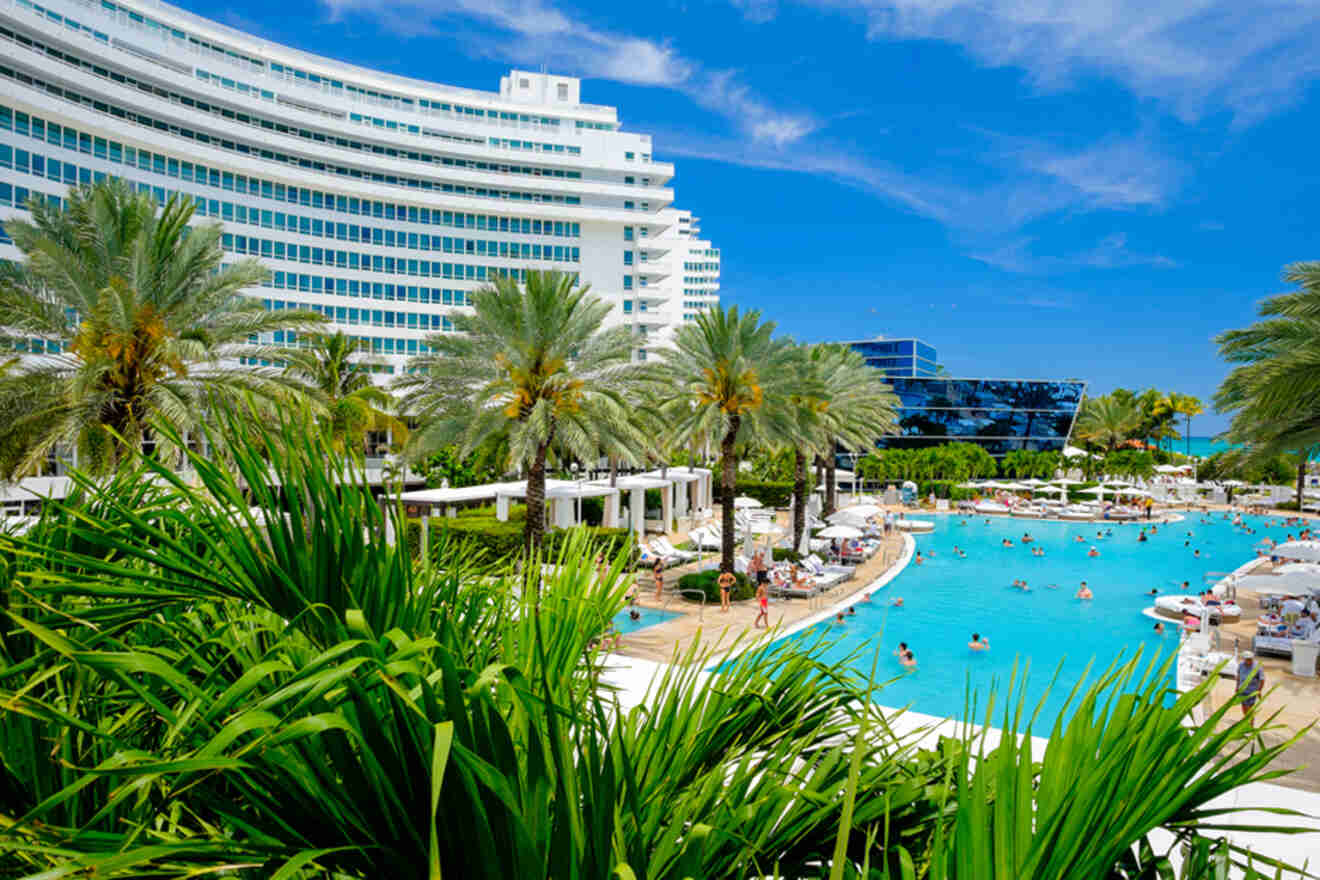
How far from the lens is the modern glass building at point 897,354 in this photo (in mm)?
109438

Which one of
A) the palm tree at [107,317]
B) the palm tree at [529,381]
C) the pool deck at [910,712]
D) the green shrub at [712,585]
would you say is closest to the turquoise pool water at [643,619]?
the pool deck at [910,712]

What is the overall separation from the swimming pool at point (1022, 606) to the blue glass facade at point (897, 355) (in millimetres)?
66543

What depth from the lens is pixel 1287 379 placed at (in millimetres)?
14422

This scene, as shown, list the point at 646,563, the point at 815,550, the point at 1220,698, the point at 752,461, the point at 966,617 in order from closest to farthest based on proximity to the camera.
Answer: the point at 1220,698 → the point at 966,617 → the point at 646,563 → the point at 815,550 → the point at 752,461

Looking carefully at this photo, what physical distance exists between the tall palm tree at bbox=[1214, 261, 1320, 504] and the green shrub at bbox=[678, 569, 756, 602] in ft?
42.5

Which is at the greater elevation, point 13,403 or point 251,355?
point 251,355

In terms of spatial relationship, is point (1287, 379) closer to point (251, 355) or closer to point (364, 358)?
point (251, 355)

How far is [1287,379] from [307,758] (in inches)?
686

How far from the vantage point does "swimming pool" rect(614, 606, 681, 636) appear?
67.4 feet

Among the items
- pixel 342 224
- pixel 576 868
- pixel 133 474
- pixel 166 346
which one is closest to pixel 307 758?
pixel 576 868

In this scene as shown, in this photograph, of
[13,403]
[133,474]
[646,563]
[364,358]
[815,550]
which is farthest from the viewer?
[364,358]

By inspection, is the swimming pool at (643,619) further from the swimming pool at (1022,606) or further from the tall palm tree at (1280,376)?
the tall palm tree at (1280,376)

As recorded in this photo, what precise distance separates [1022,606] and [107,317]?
2555cm

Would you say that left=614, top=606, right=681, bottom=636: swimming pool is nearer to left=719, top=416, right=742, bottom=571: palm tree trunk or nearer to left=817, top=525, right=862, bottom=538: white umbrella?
left=719, top=416, right=742, bottom=571: palm tree trunk
